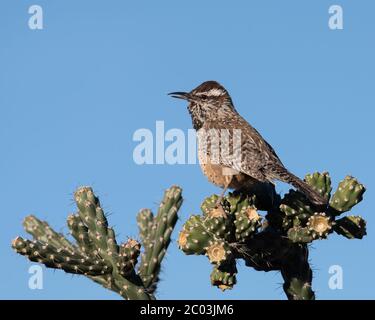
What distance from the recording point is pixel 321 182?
714 cm

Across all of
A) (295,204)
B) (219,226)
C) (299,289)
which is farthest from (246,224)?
(299,289)

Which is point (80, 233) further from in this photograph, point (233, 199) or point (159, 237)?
point (233, 199)

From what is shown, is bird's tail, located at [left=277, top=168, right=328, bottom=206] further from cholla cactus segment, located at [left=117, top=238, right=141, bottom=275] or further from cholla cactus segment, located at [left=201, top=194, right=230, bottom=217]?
cholla cactus segment, located at [left=117, top=238, right=141, bottom=275]

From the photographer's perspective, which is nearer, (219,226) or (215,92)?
(219,226)

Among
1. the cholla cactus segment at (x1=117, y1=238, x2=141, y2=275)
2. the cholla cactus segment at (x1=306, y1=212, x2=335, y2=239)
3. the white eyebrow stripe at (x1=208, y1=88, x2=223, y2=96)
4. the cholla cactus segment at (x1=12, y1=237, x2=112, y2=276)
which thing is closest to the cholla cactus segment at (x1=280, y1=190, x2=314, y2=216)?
the cholla cactus segment at (x1=306, y1=212, x2=335, y2=239)

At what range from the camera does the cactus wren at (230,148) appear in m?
7.24

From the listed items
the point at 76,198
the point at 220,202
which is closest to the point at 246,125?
the point at 220,202

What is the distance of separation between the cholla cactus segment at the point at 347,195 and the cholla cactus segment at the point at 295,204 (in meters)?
0.23

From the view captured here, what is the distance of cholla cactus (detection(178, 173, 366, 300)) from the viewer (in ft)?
20.8

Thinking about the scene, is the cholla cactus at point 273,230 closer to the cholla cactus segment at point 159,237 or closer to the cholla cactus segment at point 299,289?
the cholla cactus segment at point 299,289

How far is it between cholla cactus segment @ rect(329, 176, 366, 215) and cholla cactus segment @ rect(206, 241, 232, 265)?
1.14 meters

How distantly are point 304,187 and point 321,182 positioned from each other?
319 mm
